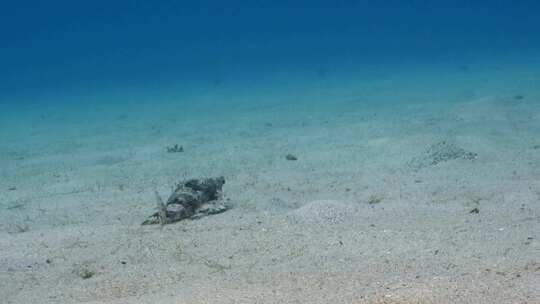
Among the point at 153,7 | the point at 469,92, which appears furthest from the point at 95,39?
the point at 469,92

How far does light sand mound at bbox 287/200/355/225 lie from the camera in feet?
23.6

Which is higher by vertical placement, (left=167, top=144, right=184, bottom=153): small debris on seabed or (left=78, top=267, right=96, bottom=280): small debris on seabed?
(left=78, top=267, right=96, bottom=280): small debris on seabed

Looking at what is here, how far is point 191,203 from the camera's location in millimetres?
8047

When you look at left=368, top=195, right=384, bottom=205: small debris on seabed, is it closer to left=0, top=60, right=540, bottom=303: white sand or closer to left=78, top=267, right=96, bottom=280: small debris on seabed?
left=0, top=60, right=540, bottom=303: white sand

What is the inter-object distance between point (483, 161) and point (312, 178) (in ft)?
10.1

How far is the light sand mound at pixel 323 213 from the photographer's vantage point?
7180 millimetres

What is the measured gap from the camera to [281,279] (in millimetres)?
5352

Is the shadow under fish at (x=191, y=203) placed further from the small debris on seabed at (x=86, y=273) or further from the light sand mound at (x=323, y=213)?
the small debris on seabed at (x=86, y=273)

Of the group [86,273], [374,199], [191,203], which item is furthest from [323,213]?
[86,273]

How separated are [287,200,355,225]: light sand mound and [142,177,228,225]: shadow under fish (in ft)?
4.36

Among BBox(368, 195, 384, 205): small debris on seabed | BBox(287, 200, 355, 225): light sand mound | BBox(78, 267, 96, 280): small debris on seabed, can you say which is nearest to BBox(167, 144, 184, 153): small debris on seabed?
BBox(368, 195, 384, 205): small debris on seabed

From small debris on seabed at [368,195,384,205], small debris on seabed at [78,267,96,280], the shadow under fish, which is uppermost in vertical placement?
the shadow under fish

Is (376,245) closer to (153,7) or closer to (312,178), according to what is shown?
(312,178)

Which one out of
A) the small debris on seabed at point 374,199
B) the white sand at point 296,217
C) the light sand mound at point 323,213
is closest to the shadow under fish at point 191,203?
the white sand at point 296,217
